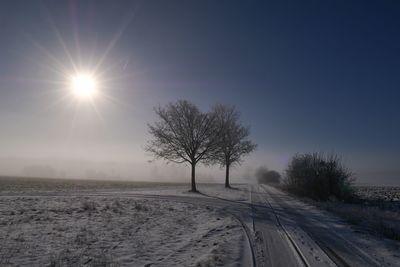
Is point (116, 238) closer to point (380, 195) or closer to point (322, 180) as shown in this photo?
point (322, 180)

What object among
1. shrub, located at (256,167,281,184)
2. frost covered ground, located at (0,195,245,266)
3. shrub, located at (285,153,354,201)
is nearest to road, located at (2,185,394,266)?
frost covered ground, located at (0,195,245,266)

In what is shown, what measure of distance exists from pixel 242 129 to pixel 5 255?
40.6 metres

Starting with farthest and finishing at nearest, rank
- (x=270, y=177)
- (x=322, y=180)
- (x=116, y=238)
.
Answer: (x=270, y=177), (x=322, y=180), (x=116, y=238)

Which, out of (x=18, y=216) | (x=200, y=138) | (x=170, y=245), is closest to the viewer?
(x=170, y=245)

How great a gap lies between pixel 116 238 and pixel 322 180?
83.0ft

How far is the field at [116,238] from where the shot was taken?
8.15 metres

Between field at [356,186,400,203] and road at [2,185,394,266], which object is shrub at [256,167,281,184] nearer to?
field at [356,186,400,203]

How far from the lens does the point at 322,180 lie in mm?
30719

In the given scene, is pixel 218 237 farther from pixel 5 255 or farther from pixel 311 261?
pixel 5 255

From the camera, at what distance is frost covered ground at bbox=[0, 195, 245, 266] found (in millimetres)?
8133

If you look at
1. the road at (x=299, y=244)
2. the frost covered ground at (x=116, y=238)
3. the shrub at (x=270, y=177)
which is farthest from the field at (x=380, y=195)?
the shrub at (x=270, y=177)

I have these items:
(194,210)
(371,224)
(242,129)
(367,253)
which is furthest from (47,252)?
(242,129)

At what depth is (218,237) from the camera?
36.1 feet

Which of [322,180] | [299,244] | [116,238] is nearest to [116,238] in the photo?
[116,238]
